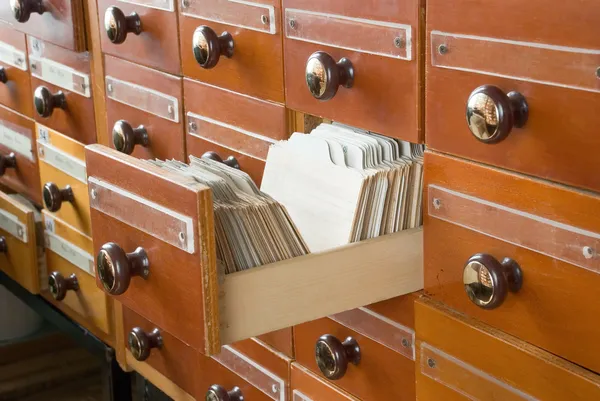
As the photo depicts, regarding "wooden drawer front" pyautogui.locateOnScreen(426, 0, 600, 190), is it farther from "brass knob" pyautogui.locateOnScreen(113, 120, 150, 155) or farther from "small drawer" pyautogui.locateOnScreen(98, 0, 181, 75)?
"brass knob" pyautogui.locateOnScreen(113, 120, 150, 155)

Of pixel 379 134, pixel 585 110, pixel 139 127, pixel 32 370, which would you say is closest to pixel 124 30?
pixel 139 127

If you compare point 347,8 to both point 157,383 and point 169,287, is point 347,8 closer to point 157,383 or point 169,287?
point 169,287

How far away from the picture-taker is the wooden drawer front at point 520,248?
93cm

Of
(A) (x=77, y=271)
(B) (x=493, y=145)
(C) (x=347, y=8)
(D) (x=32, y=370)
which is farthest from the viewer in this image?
(D) (x=32, y=370)

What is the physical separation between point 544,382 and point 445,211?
0.68 feet

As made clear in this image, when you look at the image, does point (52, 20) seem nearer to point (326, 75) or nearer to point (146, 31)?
point (146, 31)

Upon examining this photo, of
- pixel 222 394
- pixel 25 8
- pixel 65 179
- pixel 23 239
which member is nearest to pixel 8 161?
pixel 23 239

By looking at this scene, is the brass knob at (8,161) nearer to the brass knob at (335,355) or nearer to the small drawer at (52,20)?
the small drawer at (52,20)

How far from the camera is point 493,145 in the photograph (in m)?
0.99

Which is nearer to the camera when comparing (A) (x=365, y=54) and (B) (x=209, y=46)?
(A) (x=365, y=54)

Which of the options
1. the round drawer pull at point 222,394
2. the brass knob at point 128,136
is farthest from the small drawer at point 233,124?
the round drawer pull at point 222,394

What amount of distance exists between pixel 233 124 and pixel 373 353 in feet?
1.30

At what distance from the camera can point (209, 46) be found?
4.42 feet

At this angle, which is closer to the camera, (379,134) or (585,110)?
(585,110)
